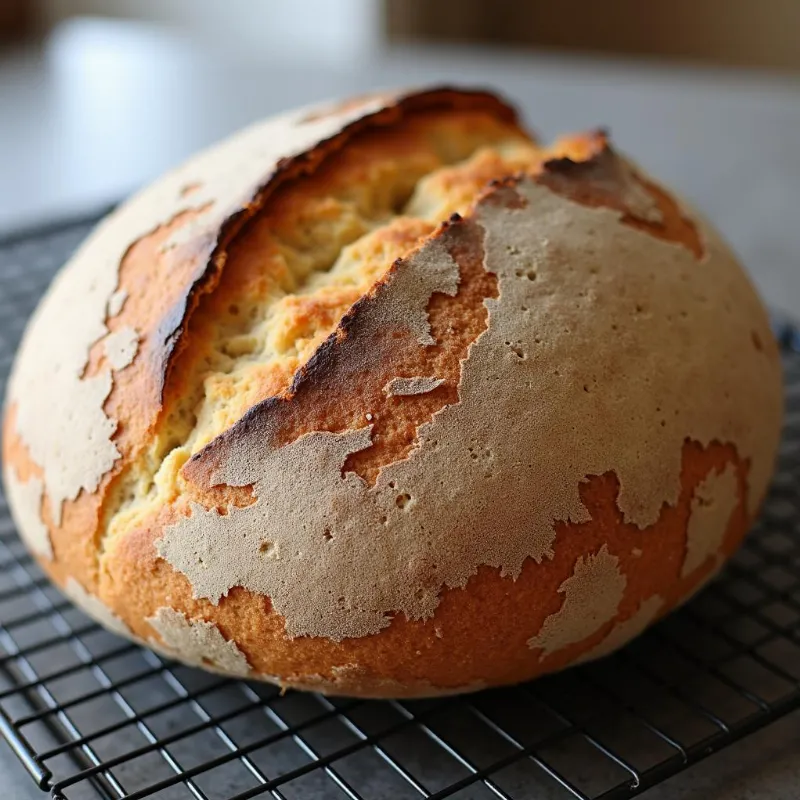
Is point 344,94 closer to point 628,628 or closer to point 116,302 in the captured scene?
point 116,302

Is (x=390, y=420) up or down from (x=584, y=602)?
up

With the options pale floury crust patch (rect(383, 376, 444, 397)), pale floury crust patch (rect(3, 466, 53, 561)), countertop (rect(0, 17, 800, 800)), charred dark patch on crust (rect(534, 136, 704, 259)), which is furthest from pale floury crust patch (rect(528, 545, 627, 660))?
countertop (rect(0, 17, 800, 800))

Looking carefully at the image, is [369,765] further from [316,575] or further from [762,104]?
[762,104]

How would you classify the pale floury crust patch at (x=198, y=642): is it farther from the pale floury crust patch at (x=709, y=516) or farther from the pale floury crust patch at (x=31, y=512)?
the pale floury crust patch at (x=709, y=516)

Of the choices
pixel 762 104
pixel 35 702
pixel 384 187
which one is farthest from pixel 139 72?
pixel 35 702

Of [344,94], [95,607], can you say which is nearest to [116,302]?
[95,607]

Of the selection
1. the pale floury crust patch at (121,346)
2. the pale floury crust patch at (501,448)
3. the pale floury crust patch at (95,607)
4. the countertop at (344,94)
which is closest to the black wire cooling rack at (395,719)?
the pale floury crust patch at (95,607)
